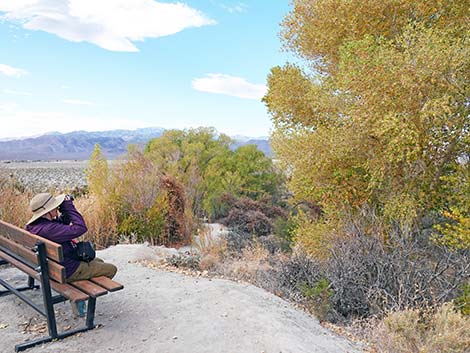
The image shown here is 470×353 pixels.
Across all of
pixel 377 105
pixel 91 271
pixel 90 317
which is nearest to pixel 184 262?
pixel 91 271

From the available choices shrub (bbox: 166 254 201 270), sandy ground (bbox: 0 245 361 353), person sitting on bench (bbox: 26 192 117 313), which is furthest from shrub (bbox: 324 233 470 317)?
person sitting on bench (bbox: 26 192 117 313)

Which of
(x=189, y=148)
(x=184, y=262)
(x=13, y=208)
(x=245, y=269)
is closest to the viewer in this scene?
(x=184, y=262)

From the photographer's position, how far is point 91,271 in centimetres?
510

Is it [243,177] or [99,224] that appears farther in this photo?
[243,177]

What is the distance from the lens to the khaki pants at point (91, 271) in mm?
4996

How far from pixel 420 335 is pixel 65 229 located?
4.72 metres

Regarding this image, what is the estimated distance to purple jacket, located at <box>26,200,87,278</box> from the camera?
486 centimetres

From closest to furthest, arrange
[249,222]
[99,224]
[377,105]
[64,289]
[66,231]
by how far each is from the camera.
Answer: [64,289]
[66,231]
[377,105]
[99,224]
[249,222]

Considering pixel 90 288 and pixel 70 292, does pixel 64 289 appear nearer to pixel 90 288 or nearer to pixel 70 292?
pixel 70 292

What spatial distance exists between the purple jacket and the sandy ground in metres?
0.83

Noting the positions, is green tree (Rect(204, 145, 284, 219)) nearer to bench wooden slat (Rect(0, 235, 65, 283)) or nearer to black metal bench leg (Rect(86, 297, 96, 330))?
bench wooden slat (Rect(0, 235, 65, 283))

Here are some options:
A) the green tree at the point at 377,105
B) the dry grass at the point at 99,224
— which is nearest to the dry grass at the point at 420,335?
the green tree at the point at 377,105

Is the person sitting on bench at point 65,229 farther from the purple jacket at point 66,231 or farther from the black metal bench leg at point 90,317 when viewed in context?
the black metal bench leg at point 90,317

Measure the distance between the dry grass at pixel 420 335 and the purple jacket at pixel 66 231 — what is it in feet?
13.2
